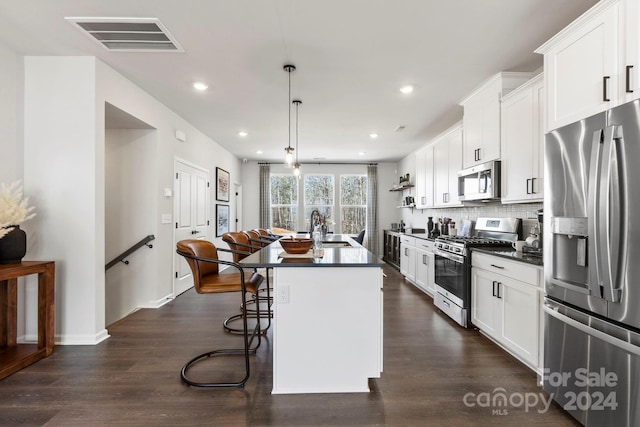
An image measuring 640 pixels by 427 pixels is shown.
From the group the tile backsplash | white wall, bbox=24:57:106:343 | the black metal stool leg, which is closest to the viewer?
the black metal stool leg

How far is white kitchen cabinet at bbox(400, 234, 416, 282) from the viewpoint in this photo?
5.28 meters

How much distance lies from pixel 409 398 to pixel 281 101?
11.1 ft

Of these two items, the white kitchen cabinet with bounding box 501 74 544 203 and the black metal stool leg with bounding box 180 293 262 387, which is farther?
the white kitchen cabinet with bounding box 501 74 544 203

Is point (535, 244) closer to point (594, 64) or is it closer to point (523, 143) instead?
point (523, 143)

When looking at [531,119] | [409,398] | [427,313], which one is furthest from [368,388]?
[531,119]

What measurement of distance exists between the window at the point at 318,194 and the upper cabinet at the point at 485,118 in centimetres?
462

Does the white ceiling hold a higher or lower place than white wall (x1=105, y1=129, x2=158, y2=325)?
higher

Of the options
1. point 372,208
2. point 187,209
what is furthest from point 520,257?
point 372,208

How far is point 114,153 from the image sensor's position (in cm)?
390

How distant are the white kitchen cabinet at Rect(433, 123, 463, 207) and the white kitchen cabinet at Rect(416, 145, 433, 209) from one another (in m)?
0.18

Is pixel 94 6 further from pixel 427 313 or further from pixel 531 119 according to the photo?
pixel 427 313

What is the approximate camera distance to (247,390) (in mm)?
2111

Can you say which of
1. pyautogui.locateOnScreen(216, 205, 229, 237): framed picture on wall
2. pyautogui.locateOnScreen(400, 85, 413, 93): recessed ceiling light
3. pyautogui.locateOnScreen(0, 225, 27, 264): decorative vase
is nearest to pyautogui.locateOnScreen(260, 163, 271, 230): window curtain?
pyautogui.locateOnScreen(216, 205, 229, 237): framed picture on wall

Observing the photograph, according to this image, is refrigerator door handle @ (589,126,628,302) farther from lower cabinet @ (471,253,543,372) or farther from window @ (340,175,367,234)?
window @ (340,175,367,234)
